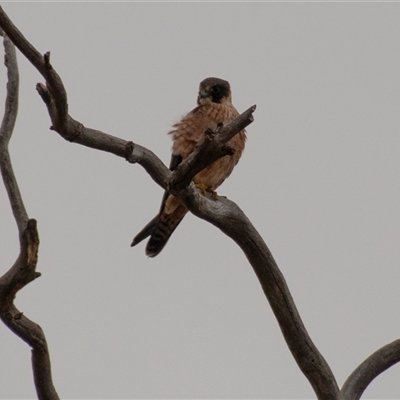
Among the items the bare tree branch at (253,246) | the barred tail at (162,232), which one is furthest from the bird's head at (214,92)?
the bare tree branch at (253,246)

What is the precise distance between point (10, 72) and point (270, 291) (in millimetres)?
1770

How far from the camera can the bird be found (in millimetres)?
4996

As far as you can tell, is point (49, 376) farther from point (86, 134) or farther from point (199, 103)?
point (199, 103)

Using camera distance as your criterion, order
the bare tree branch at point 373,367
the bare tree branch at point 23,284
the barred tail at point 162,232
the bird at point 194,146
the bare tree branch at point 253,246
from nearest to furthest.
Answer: the bare tree branch at point 23,284, the bare tree branch at point 253,246, the bare tree branch at point 373,367, the bird at point 194,146, the barred tail at point 162,232

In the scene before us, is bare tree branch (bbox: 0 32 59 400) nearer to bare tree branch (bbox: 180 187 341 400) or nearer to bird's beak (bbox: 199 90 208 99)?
bare tree branch (bbox: 180 187 341 400)

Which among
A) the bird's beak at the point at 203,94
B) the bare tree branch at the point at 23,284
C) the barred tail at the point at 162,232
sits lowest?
the bare tree branch at the point at 23,284

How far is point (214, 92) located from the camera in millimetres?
5469

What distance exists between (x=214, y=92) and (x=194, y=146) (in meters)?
0.72

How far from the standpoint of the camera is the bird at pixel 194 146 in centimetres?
500

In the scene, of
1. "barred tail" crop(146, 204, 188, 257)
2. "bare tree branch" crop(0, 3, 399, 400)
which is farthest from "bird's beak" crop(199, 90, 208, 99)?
"bare tree branch" crop(0, 3, 399, 400)

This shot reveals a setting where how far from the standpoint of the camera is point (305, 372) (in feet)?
11.3

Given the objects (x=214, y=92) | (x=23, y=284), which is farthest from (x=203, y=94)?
(x=23, y=284)

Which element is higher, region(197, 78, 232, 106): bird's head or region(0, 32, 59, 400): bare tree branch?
region(197, 78, 232, 106): bird's head

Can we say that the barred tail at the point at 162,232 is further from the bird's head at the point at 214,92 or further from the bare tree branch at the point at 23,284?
the bare tree branch at the point at 23,284
